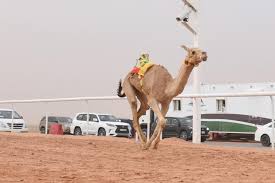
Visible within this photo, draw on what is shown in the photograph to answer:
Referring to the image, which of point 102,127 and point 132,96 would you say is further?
point 102,127

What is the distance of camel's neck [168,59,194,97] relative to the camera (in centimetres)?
1235

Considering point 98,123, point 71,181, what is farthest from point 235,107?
point 71,181

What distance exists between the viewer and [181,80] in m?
12.4

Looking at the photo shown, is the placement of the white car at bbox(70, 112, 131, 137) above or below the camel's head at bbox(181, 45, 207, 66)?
below

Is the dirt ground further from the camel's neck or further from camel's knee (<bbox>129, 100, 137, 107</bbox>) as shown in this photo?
camel's knee (<bbox>129, 100, 137, 107</bbox>)

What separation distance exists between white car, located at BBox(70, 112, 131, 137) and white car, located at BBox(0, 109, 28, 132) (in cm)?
271

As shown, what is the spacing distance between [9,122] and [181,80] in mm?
18885

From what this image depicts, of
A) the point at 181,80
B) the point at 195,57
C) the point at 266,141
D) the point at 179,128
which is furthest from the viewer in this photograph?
the point at 179,128

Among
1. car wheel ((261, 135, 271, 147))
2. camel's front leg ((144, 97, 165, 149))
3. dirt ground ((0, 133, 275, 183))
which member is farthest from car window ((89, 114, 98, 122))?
dirt ground ((0, 133, 275, 183))

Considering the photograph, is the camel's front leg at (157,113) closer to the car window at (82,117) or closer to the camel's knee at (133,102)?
the camel's knee at (133,102)

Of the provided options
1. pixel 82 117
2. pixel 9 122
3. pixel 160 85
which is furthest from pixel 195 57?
pixel 9 122

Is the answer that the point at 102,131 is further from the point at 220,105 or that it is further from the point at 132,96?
the point at 132,96

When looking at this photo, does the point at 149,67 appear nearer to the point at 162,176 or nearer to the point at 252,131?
the point at 162,176

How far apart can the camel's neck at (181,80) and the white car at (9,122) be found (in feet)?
54.1
